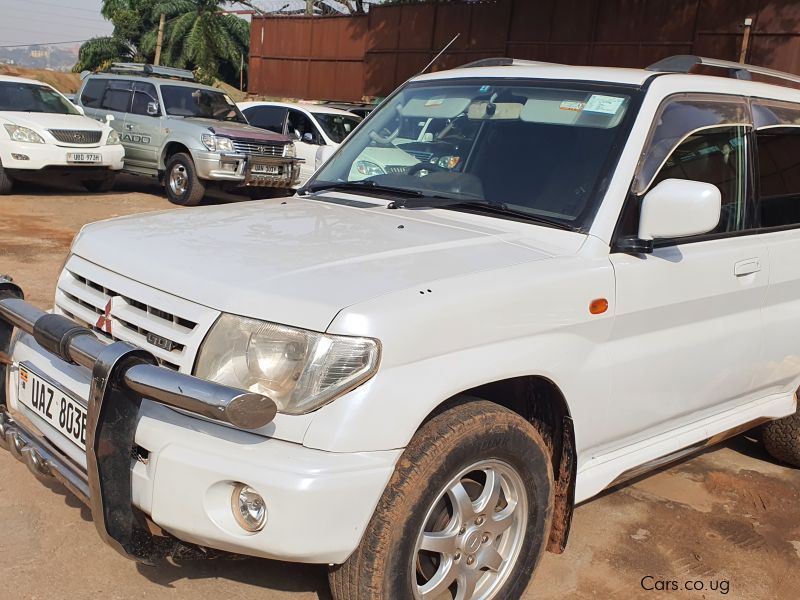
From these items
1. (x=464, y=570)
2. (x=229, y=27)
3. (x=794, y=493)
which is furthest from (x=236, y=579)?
(x=229, y=27)

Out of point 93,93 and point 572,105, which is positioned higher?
point 572,105

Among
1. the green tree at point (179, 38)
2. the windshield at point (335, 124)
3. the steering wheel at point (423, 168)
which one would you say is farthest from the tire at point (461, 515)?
the green tree at point (179, 38)

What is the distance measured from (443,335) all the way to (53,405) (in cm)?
135

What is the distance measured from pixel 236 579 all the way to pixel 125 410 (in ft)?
3.31

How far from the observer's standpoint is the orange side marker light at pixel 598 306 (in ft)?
9.77

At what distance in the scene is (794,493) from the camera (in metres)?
4.43

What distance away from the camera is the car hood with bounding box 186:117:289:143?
493 inches

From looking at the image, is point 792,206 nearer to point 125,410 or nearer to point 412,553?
point 412,553

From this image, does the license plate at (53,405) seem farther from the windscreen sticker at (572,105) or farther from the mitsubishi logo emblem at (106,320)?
the windscreen sticker at (572,105)

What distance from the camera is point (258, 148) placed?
41.4 ft

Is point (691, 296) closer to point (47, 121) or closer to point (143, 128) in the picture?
point (47, 121)

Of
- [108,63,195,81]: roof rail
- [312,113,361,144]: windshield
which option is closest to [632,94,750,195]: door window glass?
[312,113,361,144]: windshield

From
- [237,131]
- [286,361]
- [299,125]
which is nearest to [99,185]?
[237,131]

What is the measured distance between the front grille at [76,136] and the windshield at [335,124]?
356 cm
